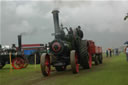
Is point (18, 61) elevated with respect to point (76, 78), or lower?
elevated

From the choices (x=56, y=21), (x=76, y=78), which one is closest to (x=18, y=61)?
(x=56, y=21)

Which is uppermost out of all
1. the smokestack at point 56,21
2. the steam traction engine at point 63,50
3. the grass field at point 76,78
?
the smokestack at point 56,21

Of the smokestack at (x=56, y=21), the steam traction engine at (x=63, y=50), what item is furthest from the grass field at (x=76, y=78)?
the smokestack at (x=56, y=21)

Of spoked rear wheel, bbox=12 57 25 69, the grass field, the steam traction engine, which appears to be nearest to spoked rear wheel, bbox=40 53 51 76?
the steam traction engine

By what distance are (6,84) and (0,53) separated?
768 centimetres

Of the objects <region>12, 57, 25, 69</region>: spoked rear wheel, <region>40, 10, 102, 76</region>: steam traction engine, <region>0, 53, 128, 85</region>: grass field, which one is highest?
<region>40, 10, 102, 76</region>: steam traction engine

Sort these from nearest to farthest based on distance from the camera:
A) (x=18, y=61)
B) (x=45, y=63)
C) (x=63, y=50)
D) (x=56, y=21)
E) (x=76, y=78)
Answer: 1. (x=76, y=78)
2. (x=45, y=63)
3. (x=63, y=50)
4. (x=56, y=21)
5. (x=18, y=61)

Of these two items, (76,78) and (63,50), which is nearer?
(76,78)

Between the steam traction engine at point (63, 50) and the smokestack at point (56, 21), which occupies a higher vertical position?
the smokestack at point (56, 21)

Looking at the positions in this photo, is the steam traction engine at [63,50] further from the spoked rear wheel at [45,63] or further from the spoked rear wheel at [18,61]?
the spoked rear wheel at [18,61]

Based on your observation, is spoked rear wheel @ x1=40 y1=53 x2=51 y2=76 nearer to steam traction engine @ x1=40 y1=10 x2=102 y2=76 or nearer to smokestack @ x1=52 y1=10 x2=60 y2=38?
steam traction engine @ x1=40 y1=10 x2=102 y2=76

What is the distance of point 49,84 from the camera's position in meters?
6.28

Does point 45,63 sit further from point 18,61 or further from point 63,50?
point 18,61

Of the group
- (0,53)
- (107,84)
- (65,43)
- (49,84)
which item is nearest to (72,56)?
(65,43)
